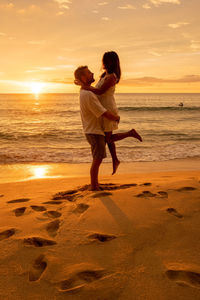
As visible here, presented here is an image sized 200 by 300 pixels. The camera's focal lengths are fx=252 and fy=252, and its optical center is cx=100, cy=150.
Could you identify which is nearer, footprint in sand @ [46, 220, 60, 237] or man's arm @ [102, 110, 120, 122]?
footprint in sand @ [46, 220, 60, 237]

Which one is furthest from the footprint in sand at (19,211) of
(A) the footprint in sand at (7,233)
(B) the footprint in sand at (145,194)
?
(B) the footprint in sand at (145,194)

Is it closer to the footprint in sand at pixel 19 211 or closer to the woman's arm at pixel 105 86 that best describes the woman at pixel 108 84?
the woman's arm at pixel 105 86

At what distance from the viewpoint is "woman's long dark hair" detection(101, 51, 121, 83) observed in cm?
409

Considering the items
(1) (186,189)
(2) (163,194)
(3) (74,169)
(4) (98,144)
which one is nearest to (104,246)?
(2) (163,194)

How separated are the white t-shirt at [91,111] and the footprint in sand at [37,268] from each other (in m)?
2.31

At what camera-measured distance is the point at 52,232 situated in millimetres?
2699

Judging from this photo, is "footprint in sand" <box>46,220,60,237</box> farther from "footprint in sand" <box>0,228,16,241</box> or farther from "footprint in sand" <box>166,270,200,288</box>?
"footprint in sand" <box>166,270,200,288</box>

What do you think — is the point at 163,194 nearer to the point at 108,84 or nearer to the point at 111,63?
the point at 108,84

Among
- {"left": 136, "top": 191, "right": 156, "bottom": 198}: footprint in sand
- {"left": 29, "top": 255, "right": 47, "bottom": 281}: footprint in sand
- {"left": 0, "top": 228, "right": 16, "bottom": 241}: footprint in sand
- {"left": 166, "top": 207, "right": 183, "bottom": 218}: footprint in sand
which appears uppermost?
{"left": 166, "top": 207, "right": 183, "bottom": 218}: footprint in sand

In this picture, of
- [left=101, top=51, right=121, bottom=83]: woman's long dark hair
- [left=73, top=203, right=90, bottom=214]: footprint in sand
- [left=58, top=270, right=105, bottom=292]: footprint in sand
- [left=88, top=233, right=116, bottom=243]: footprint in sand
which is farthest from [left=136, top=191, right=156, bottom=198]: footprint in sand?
[left=101, top=51, right=121, bottom=83]: woman's long dark hair

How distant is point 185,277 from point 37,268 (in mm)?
1199

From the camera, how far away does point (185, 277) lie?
1.93 meters

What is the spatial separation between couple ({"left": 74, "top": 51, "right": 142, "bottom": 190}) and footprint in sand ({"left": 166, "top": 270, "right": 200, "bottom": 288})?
7.98ft

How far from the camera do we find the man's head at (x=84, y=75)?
13.3ft
